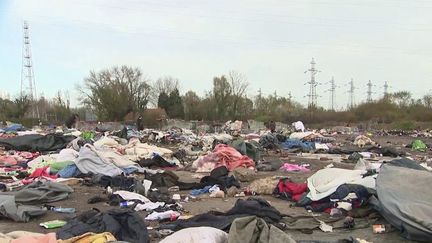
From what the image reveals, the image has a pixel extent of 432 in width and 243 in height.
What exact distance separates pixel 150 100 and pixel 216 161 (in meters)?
58.4

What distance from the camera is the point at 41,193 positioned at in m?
9.12

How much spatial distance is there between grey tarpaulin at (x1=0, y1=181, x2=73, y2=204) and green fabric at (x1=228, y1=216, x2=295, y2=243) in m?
5.19

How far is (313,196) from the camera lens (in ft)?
28.9

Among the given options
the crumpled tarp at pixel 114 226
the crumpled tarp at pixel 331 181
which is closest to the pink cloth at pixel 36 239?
the crumpled tarp at pixel 114 226

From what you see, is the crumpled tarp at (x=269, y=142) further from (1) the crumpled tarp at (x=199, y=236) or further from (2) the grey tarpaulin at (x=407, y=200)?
(1) the crumpled tarp at (x=199, y=236)

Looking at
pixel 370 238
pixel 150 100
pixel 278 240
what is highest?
pixel 150 100

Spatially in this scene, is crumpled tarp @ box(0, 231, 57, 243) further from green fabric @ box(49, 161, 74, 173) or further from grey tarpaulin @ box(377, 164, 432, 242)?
green fabric @ box(49, 161, 74, 173)

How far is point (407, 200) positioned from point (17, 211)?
234 inches

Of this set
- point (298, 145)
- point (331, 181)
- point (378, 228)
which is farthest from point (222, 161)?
point (298, 145)

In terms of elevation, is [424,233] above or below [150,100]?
below

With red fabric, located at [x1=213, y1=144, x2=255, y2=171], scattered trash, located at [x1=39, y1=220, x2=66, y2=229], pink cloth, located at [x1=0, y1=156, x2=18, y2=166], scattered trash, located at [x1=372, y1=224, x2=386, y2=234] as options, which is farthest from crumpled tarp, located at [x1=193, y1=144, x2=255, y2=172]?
scattered trash, located at [x1=372, y1=224, x2=386, y2=234]

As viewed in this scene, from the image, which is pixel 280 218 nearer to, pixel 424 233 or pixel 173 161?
pixel 424 233

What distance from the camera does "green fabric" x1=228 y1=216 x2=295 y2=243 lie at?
480 cm

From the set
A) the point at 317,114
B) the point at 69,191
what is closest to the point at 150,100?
the point at 317,114
